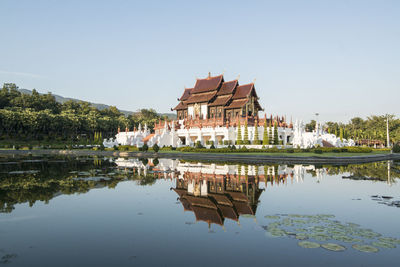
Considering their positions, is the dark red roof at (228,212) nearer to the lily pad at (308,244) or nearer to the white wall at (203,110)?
the lily pad at (308,244)

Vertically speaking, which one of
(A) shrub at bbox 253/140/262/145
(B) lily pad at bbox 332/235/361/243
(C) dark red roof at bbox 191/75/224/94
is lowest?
(B) lily pad at bbox 332/235/361/243

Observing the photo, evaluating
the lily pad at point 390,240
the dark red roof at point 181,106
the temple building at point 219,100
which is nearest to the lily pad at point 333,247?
the lily pad at point 390,240

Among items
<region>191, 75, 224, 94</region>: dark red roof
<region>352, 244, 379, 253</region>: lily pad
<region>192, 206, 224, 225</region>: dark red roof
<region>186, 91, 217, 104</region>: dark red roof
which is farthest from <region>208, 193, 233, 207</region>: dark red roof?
<region>191, 75, 224, 94</region>: dark red roof

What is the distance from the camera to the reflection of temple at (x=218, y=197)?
8789 mm

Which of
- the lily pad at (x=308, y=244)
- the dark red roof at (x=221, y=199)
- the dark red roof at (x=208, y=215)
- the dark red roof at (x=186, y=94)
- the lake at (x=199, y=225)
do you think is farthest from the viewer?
the dark red roof at (x=186, y=94)

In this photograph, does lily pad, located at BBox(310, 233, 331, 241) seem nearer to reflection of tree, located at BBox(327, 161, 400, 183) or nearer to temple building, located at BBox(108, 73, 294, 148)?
reflection of tree, located at BBox(327, 161, 400, 183)

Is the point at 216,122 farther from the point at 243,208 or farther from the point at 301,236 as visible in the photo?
the point at 301,236

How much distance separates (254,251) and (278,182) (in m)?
9.50

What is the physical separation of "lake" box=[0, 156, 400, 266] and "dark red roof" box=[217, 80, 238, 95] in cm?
4119

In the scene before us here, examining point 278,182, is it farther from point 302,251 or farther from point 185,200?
point 302,251

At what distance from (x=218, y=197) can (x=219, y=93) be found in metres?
45.2

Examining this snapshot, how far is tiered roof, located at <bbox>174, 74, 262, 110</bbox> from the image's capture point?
171ft

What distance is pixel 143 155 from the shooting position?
38281 mm

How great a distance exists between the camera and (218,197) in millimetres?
10938
